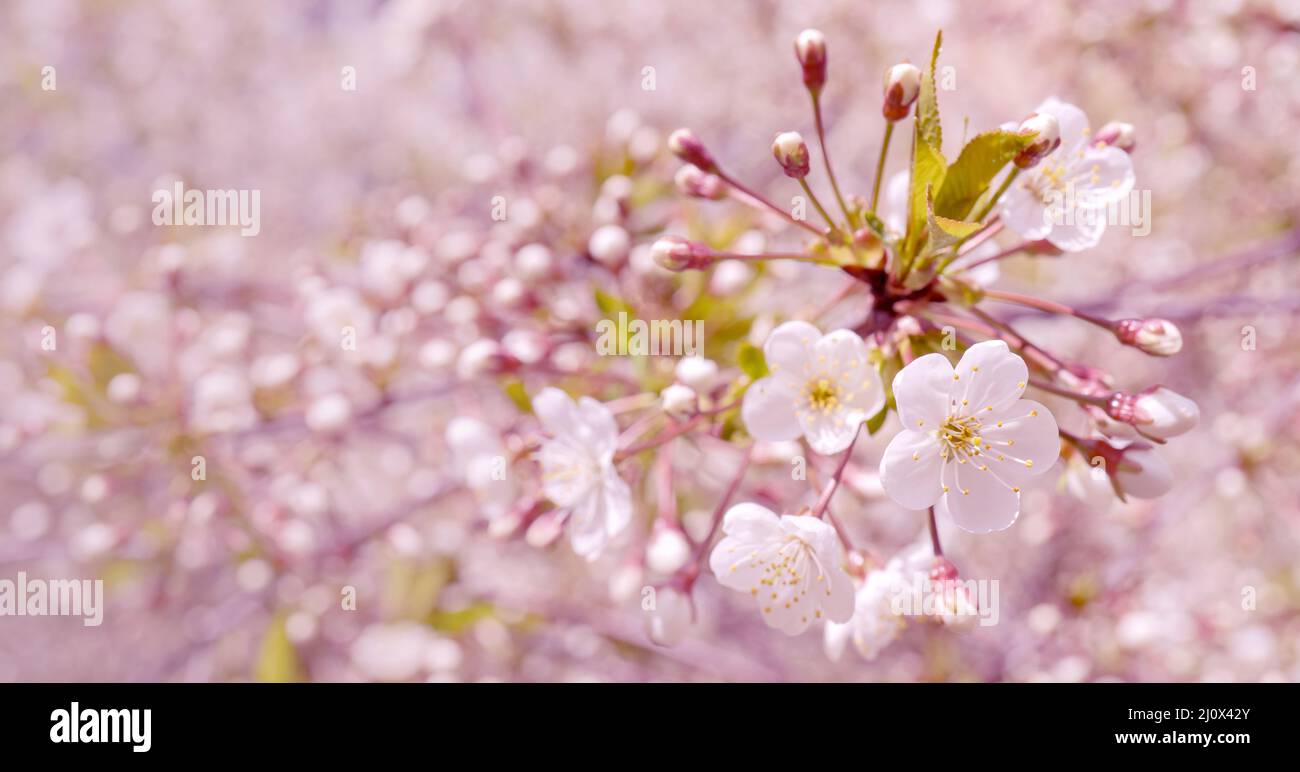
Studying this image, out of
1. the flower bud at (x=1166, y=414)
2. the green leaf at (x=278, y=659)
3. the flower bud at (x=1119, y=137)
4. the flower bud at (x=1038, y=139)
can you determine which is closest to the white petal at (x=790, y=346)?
the flower bud at (x=1038, y=139)

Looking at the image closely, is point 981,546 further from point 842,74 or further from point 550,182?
point 550,182

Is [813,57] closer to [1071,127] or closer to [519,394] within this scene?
[1071,127]

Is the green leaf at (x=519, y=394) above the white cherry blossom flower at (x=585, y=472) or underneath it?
above

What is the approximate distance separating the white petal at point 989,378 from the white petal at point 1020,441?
0.02 m

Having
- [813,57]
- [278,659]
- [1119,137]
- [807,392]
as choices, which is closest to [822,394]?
[807,392]

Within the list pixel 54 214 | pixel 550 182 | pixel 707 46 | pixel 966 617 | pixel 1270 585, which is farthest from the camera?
pixel 707 46

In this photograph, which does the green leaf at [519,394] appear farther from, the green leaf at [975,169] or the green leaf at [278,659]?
the green leaf at [278,659]

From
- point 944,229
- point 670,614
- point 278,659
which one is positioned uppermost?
point 944,229

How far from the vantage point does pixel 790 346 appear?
1097mm

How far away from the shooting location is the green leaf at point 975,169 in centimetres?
91

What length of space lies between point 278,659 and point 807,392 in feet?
7.15

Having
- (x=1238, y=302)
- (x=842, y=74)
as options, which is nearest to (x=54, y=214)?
(x=842, y=74)

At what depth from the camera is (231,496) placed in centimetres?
209
